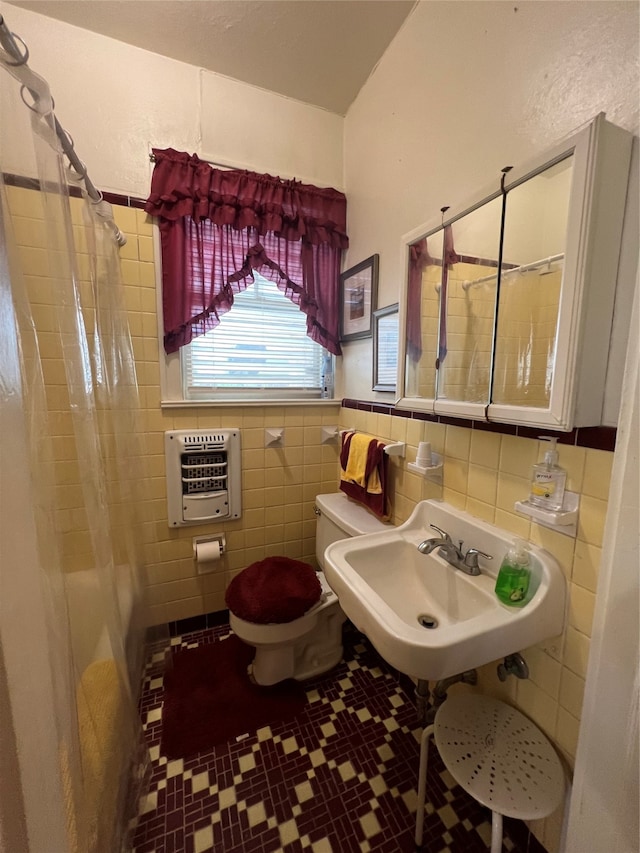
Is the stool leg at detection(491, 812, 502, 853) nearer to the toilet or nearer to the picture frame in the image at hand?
the toilet

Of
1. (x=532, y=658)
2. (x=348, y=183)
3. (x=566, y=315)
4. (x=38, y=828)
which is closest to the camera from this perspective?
(x=38, y=828)

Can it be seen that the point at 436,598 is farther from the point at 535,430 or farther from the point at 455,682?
the point at 535,430

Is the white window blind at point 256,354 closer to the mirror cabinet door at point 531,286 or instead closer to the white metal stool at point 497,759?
the mirror cabinet door at point 531,286

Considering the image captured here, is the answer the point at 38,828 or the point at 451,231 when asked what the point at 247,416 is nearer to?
the point at 451,231

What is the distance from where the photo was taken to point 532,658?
944 mm

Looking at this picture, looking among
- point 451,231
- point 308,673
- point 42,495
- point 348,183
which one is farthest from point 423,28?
point 308,673

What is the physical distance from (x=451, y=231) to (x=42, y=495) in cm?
127

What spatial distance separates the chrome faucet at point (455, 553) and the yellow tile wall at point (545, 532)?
119 mm

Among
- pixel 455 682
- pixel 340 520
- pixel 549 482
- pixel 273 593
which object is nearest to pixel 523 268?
pixel 549 482

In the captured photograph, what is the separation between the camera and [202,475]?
171 centimetres

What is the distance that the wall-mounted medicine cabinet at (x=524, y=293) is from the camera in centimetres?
70

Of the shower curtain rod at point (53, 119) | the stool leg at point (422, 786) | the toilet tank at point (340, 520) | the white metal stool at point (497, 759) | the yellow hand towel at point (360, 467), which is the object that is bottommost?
the stool leg at point (422, 786)

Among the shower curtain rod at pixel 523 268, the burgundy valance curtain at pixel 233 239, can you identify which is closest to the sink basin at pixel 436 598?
the shower curtain rod at pixel 523 268

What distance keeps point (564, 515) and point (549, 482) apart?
0.26 ft
